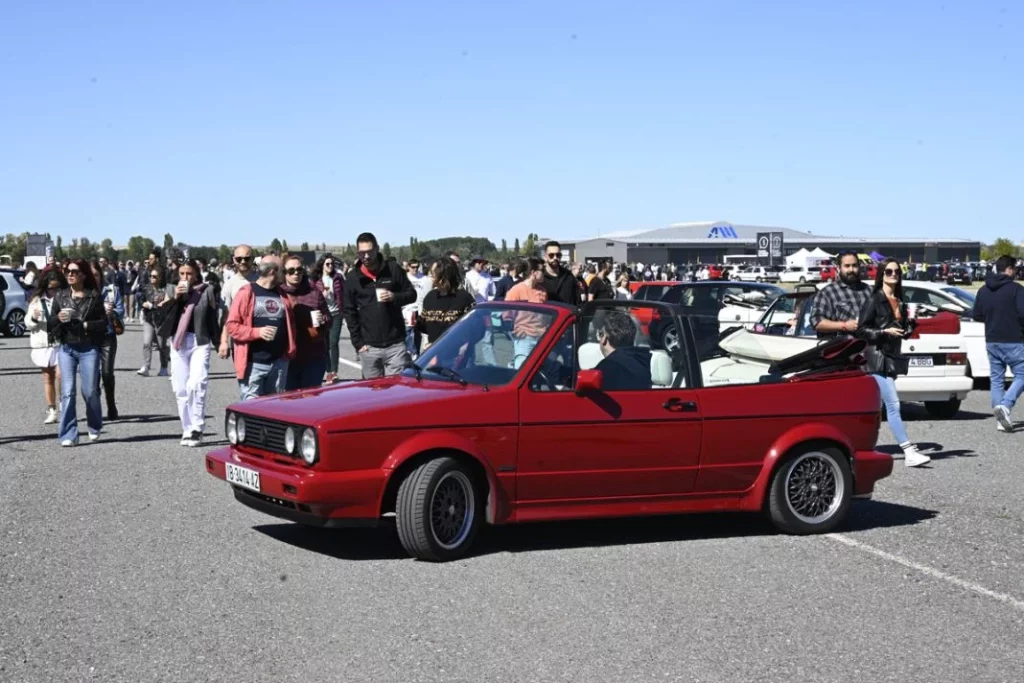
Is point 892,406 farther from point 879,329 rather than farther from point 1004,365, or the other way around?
point 1004,365

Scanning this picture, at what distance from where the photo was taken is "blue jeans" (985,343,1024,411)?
1434cm

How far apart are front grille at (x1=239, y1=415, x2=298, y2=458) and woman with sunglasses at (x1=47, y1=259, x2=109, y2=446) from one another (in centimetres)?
510

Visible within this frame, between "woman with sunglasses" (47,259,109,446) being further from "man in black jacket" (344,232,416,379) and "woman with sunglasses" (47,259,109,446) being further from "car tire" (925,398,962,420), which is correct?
"car tire" (925,398,962,420)

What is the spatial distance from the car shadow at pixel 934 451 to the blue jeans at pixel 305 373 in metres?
5.20

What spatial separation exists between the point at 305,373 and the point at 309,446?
4397 mm

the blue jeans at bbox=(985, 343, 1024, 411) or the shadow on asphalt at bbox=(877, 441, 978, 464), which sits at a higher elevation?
the blue jeans at bbox=(985, 343, 1024, 411)

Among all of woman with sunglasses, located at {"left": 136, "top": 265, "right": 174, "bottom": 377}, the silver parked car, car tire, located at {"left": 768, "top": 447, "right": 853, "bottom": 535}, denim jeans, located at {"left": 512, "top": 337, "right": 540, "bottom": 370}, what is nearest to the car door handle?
car tire, located at {"left": 768, "top": 447, "right": 853, "bottom": 535}

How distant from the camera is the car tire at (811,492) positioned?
850cm

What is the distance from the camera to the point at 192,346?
12.6 metres

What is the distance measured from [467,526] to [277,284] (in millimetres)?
4286

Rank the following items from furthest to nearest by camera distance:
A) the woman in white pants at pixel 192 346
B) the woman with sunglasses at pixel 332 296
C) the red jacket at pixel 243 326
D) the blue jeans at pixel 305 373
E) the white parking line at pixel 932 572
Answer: the woman with sunglasses at pixel 332 296
the woman in white pants at pixel 192 346
the blue jeans at pixel 305 373
the red jacket at pixel 243 326
the white parking line at pixel 932 572

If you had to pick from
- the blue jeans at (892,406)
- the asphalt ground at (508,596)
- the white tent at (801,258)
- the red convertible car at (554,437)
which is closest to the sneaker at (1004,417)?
the blue jeans at (892,406)

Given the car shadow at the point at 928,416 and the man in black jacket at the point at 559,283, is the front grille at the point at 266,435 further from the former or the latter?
the car shadow at the point at 928,416

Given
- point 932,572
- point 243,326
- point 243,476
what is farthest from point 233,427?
point 932,572
